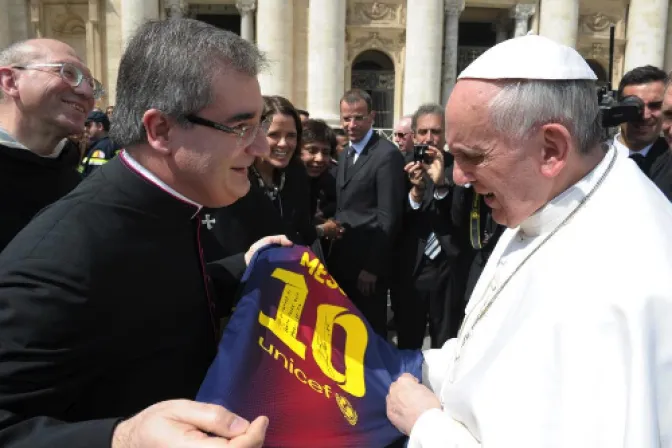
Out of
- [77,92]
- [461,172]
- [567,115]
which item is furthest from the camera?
[77,92]

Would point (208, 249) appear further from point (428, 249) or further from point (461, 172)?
point (428, 249)

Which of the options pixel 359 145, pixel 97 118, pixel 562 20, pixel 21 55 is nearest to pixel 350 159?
pixel 359 145

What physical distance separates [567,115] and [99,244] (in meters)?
1.34

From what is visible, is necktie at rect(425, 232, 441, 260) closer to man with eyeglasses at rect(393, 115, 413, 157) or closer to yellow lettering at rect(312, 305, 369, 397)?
man with eyeglasses at rect(393, 115, 413, 157)

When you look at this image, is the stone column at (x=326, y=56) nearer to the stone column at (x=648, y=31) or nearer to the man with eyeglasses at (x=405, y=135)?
the stone column at (x=648, y=31)

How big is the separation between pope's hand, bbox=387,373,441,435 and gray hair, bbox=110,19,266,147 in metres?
1.13

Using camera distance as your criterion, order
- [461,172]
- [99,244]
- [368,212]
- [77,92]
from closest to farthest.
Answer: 1. [99,244]
2. [461,172]
3. [77,92]
4. [368,212]

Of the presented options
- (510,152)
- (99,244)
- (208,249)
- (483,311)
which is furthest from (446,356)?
(99,244)

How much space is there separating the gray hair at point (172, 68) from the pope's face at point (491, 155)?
677mm

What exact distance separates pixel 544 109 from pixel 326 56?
19.1m

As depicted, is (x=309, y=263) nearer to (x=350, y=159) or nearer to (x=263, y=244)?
(x=263, y=244)

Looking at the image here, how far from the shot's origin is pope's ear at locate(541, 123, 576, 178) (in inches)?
64.0

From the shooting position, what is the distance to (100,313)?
1442mm

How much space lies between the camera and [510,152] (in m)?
1.70
